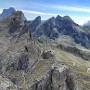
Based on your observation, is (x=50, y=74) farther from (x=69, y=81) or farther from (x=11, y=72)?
(x=11, y=72)

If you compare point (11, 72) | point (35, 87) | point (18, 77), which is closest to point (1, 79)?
point (35, 87)

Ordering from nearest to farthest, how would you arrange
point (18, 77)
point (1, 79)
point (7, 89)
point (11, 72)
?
point (7, 89) < point (1, 79) < point (18, 77) < point (11, 72)

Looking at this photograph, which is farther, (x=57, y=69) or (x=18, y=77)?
(x=18, y=77)

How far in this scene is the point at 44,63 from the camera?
187m

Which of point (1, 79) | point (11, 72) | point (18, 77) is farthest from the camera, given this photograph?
point (11, 72)

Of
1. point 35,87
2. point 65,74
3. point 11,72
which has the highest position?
point 65,74

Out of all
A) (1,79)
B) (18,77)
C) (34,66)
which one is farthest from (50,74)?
(34,66)

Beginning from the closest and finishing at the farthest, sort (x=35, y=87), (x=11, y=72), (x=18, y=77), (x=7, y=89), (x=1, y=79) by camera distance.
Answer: (x=7, y=89) → (x=1, y=79) → (x=35, y=87) → (x=18, y=77) → (x=11, y=72)

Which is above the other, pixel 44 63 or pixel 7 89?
pixel 7 89

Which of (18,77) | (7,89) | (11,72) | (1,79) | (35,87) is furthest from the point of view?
(11,72)

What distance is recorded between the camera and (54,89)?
115 m

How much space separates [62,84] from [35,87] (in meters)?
14.7

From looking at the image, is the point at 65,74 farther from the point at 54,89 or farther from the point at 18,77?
the point at 18,77

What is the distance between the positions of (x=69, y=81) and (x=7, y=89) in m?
25.9
